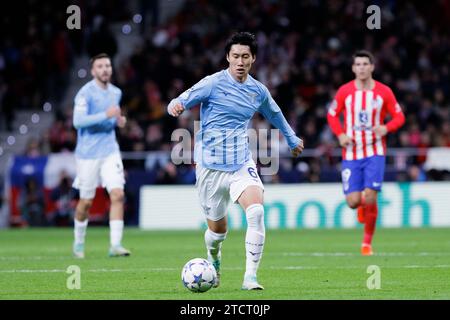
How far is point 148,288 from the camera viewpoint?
986 centimetres

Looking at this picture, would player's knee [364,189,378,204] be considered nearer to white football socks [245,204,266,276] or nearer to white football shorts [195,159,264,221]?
white football shorts [195,159,264,221]

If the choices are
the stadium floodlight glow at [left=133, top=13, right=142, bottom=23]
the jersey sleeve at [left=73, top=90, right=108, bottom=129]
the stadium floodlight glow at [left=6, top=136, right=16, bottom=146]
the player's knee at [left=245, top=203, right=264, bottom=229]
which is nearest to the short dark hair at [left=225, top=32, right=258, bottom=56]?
the player's knee at [left=245, top=203, right=264, bottom=229]

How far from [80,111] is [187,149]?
10052 millimetres

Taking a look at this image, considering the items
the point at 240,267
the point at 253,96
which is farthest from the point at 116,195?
the point at 253,96

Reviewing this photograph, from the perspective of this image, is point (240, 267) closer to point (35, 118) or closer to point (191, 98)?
point (191, 98)

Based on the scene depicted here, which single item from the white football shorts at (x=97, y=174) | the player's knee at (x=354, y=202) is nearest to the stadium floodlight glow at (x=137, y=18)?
the white football shorts at (x=97, y=174)

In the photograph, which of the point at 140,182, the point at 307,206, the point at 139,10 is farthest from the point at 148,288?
the point at 139,10

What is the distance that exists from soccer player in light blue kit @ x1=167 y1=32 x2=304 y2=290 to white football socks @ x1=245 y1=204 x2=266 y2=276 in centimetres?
6

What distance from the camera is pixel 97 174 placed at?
588 inches

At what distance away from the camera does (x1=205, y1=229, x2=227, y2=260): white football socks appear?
10.2m

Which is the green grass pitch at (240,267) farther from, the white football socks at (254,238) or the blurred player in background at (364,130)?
the blurred player in background at (364,130)

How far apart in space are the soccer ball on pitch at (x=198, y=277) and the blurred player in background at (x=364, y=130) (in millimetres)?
5479

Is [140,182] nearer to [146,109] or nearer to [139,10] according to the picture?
[146,109]

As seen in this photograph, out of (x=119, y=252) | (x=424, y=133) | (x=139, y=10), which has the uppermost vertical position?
(x=139, y=10)
